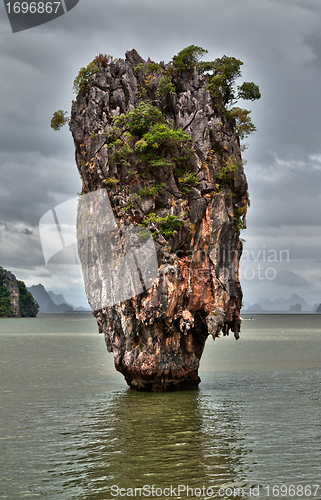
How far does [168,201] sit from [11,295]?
159661mm

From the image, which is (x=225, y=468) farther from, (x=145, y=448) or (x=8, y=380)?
(x=8, y=380)

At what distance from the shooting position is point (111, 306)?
1037 inches

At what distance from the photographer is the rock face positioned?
25250 millimetres

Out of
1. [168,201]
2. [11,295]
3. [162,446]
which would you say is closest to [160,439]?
[162,446]

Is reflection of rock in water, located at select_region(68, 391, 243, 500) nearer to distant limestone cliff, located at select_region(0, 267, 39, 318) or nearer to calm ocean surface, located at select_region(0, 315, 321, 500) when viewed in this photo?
calm ocean surface, located at select_region(0, 315, 321, 500)

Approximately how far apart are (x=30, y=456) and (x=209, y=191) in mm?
16481

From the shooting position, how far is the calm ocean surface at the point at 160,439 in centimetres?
1334

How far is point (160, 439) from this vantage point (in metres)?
17.5

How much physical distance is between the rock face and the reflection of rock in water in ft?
10.9

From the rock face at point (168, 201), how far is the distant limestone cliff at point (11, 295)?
14778 cm

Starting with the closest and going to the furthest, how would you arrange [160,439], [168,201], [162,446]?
1. [162,446]
2. [160,439]
3. [168,201]

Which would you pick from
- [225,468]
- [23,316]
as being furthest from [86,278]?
[23,316]

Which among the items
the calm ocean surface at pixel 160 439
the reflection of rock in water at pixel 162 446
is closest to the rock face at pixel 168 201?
the calm ocean surface at pixel 160 439

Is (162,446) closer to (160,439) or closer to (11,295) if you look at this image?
(160,439)
